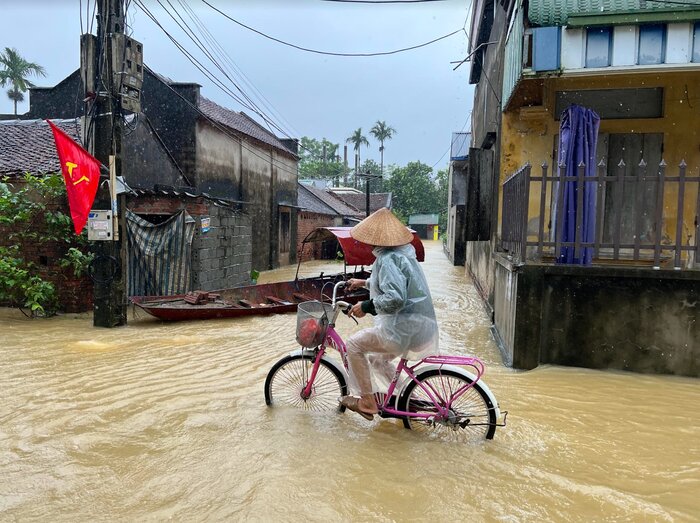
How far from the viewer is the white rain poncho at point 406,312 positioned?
3850mm

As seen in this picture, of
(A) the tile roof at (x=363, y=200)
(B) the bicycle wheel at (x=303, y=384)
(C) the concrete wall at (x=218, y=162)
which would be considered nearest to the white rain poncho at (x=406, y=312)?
(B) the bicycle wheel at (x=303, y=384)

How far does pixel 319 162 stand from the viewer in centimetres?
7238

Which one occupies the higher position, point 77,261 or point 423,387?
point 77,261

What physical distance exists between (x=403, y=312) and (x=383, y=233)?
617 mm

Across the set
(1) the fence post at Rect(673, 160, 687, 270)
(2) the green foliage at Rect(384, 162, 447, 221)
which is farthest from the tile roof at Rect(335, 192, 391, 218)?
(1) the fence post at Rect(673, 160, 687, 270)

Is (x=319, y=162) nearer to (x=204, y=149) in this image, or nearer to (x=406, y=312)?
(x=204, y=149)

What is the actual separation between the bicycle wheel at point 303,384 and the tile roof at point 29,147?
771 centimetres

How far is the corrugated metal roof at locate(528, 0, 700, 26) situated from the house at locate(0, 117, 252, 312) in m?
7.14

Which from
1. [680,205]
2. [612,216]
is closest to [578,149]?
[680,205]

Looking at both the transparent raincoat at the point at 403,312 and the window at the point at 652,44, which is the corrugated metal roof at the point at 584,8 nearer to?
the window at the point at 652,44

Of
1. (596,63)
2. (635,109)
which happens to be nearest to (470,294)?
(635,109)

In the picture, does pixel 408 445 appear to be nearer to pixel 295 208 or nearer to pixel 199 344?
pixel 199 344

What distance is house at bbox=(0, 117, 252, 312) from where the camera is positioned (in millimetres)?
9523

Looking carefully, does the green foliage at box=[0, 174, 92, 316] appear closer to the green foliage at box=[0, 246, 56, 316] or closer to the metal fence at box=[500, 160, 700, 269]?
the green foliage at box=[0, 246, 56, 316]
